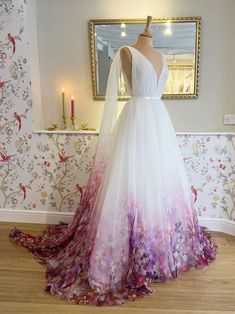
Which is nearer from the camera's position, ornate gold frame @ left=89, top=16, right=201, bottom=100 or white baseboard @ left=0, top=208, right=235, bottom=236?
ornate gold frame @ left=89, top=16, right=201, bottom=100

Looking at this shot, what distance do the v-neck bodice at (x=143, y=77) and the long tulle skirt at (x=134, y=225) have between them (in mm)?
67

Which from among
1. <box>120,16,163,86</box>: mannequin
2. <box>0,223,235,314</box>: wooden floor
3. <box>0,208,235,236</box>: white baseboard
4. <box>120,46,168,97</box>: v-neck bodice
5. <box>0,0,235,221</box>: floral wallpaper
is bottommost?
<box>0,223,235,314</box>: wooden floor

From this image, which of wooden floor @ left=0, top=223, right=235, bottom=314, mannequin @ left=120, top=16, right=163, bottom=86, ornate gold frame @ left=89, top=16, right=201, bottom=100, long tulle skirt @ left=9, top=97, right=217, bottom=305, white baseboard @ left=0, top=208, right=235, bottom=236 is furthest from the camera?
white baseboard @ left=0, top=208, right=235, bottom=236

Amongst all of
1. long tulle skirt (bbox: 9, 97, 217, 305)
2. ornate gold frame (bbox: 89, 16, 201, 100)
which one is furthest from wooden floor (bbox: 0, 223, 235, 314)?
ornate gold frame (bbox: 89, 16, 201, 100)

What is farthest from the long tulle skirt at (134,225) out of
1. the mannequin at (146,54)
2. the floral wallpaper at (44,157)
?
the floral wallpaper at (44,157)

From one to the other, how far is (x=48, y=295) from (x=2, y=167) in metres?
1.28

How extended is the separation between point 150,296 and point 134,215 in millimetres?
457

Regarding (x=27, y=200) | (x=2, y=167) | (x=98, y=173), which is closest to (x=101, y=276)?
(x=98, y=173)

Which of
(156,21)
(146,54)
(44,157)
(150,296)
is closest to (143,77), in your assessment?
(146,54)

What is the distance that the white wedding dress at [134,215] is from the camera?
69.5 inches

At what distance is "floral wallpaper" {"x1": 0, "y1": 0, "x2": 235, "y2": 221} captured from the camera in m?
2.39

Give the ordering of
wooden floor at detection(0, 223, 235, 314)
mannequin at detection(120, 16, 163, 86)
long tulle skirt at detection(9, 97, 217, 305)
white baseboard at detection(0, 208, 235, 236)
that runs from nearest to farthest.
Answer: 1. wooden floor at detection(0, 223, 235, 314)
2. long tulle skirt at detection(9, 97, 217, 305)
3. mannequin at detection(120, 16, 163, 86)
4. white baseboard at detection(0, 208, 235, 236)

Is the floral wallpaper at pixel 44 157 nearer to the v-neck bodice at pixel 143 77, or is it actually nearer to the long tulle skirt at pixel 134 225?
the long tulle skirt at pixel 134 225

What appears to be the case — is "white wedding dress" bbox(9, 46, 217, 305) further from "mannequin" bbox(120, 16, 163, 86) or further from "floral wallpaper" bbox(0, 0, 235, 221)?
"floral wallpaper" bbox(0, 0, 235, 221)
